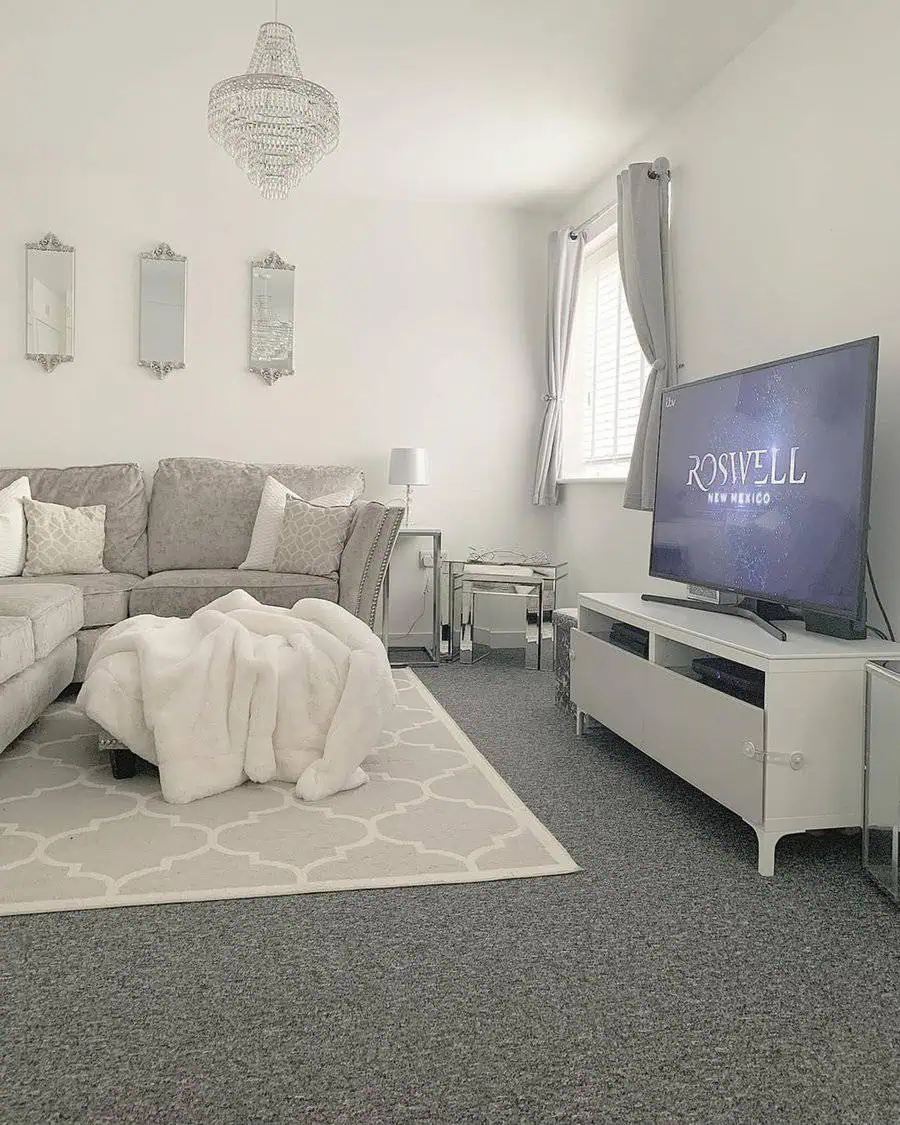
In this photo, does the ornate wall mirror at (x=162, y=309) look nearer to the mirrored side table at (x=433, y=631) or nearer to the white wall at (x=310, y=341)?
the white wall at (x=310, y=341)

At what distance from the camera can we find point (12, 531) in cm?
426

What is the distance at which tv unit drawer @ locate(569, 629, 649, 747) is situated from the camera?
291 cm

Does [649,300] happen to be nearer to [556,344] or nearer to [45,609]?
[556,344]

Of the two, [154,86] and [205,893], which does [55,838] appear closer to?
[205,893]

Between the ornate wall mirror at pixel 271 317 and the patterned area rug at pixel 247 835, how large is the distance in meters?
2.72

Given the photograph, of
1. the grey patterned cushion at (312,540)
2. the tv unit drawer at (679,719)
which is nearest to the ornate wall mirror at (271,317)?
the grey patterned cushion at (312,540)

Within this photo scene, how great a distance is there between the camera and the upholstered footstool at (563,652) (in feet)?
12.3

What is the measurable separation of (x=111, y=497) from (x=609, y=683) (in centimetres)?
279

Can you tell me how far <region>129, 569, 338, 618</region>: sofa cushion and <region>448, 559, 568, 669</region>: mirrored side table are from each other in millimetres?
892

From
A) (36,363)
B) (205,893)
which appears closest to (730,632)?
(205,893)

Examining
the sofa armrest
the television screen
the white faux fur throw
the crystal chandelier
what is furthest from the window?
the white faux fur throw

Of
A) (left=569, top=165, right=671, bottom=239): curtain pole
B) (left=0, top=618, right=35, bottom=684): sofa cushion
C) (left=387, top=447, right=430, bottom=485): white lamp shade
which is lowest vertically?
(left=0, top=618, right=35, bottom=684): sofa cushion

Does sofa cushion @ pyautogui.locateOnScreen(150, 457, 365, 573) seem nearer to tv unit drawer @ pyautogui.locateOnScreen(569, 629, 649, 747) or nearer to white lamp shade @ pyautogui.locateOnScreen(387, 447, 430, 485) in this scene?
white lamp shade @ pyautogui.locateOnScreen(387, 447, 430, 485)

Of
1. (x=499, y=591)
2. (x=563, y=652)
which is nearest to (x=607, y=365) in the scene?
(x=499, y=591)
